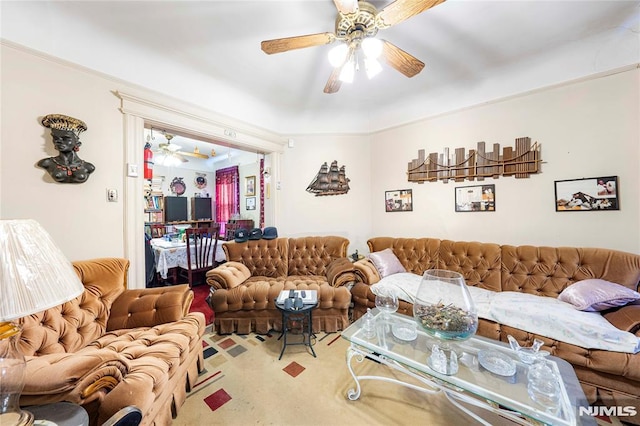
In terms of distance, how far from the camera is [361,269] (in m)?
2.57

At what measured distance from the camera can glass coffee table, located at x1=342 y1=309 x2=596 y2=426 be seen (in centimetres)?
104

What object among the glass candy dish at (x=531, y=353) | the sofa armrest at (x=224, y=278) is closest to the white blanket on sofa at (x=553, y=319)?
the glass candy dish at (x=531, y=353)

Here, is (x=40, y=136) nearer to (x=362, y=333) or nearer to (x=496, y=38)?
(x=362, y=333)

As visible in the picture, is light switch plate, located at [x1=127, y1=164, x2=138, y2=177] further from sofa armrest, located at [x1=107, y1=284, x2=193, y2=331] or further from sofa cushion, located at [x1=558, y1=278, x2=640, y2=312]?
sofa cushion, located at [x1=558, y1=278, x2=640, y2=312]

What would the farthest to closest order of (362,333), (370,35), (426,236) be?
(426,236)
(362,333)
(370,35)

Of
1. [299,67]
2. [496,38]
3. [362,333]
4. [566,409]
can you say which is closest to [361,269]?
[362,333]

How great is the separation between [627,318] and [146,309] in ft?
11.4

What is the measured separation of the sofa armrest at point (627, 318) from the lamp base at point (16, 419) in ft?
10.1

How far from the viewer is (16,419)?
73 cm

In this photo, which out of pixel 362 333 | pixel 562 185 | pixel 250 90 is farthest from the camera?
pixel 250 90

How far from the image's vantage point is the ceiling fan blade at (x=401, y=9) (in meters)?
1.24

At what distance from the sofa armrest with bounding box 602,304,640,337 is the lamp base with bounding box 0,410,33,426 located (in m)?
3.06

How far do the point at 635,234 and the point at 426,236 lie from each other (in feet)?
5.72

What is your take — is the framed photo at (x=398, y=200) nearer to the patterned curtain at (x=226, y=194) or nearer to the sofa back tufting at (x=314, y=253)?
the sofa back tufting at (x=314, y=253)
